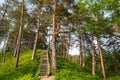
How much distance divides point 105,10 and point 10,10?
21073 mm

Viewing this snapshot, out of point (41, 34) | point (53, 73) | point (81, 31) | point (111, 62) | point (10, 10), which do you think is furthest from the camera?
point (111, 62)

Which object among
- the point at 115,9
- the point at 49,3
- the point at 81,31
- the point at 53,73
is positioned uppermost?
the point at 49,3

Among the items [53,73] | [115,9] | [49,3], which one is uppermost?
[49,3]

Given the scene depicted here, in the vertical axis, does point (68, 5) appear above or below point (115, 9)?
above

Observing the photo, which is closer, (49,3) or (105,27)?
(105,27)

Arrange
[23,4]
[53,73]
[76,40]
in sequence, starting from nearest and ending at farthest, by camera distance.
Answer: [53,73], [23,4], [76,40]

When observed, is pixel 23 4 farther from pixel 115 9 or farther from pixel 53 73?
pixel 115 9

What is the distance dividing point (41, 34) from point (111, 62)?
22.2 metres

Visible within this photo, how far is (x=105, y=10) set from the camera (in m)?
21.4

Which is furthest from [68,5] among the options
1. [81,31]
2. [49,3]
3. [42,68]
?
[42,68]

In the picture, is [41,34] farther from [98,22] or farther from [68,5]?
[98,22]

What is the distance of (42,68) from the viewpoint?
2481 centimetres

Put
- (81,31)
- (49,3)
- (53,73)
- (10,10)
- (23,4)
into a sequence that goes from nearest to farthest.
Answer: (53,73) → (81,31) → (49,3) → (23,4) → (10,10)

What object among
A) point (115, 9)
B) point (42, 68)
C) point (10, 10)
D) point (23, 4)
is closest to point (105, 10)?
point (115, 9)
